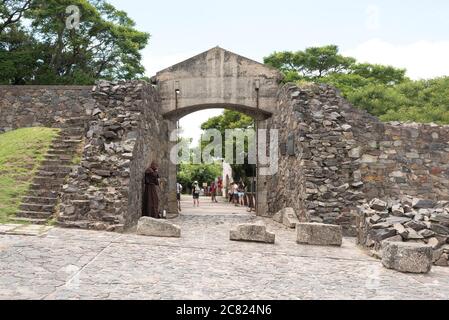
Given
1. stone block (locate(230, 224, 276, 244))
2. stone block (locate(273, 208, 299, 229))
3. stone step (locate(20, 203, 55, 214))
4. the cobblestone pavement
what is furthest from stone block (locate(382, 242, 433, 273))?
stone step (locate(20, 203, 55, 214))

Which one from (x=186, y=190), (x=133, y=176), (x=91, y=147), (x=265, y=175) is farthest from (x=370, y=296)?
(x=186, y=190)

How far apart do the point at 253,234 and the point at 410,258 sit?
2928 mm

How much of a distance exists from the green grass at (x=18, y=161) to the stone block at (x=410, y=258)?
22.8 ft

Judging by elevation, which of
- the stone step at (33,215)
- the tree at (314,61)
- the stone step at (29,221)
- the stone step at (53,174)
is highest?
the tree at (314,61)

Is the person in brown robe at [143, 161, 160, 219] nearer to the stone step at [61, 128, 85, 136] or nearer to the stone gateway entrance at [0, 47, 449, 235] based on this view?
the stone gateway entrance at [0, 47, 449, 235]

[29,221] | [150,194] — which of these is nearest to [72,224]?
[29,221]

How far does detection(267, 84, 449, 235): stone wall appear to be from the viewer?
9.95 meters

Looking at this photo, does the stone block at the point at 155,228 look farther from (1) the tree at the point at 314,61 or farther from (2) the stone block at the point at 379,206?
(1) the tree at the point at 314,61

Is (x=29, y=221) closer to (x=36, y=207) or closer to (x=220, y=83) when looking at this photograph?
(x=36, y=207)

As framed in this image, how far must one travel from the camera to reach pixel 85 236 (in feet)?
24.2

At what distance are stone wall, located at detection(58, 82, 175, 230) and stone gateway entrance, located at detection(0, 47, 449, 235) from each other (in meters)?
0.02

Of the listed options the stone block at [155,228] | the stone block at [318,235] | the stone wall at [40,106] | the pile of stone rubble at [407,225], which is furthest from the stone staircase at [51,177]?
the pile of stone rubble at [407,225]

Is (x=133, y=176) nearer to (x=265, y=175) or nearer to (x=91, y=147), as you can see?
(x=91, y=147)

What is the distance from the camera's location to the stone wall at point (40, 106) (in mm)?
15281
